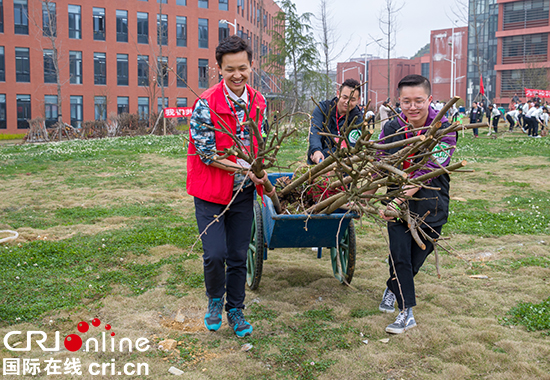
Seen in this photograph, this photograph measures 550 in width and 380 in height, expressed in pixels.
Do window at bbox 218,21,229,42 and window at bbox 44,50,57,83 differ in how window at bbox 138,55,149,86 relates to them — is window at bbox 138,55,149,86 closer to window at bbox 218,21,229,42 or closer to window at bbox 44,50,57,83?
window at bbox 44,50,57,83

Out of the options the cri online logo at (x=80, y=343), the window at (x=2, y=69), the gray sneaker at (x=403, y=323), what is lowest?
the cri online logo at (x=80, y=343)

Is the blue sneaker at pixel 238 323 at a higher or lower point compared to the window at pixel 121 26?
lower

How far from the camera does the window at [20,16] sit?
37.0 m

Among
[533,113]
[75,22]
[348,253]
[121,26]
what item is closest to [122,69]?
[121,26]

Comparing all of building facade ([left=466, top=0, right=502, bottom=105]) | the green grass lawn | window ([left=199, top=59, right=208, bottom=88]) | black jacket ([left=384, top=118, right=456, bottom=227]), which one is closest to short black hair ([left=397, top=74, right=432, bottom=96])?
black jacket ([left=384, top=118, right=456, bottom=227])

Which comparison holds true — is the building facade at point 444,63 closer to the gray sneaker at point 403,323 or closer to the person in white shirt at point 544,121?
the person in white shirt at point 544,121

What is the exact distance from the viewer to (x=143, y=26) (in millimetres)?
41844

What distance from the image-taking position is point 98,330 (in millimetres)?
3469

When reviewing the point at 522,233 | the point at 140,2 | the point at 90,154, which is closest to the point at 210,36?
the point at 140,2

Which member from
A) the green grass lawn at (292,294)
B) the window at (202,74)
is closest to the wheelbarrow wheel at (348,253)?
the green grass lawn at (292,294)

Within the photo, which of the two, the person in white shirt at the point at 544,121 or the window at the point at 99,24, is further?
the window at the point at 99,24

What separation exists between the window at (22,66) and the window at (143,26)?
30.7 ft

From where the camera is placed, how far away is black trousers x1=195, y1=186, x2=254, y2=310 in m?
3.36

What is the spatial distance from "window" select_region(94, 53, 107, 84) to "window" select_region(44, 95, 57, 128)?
12.5ft
